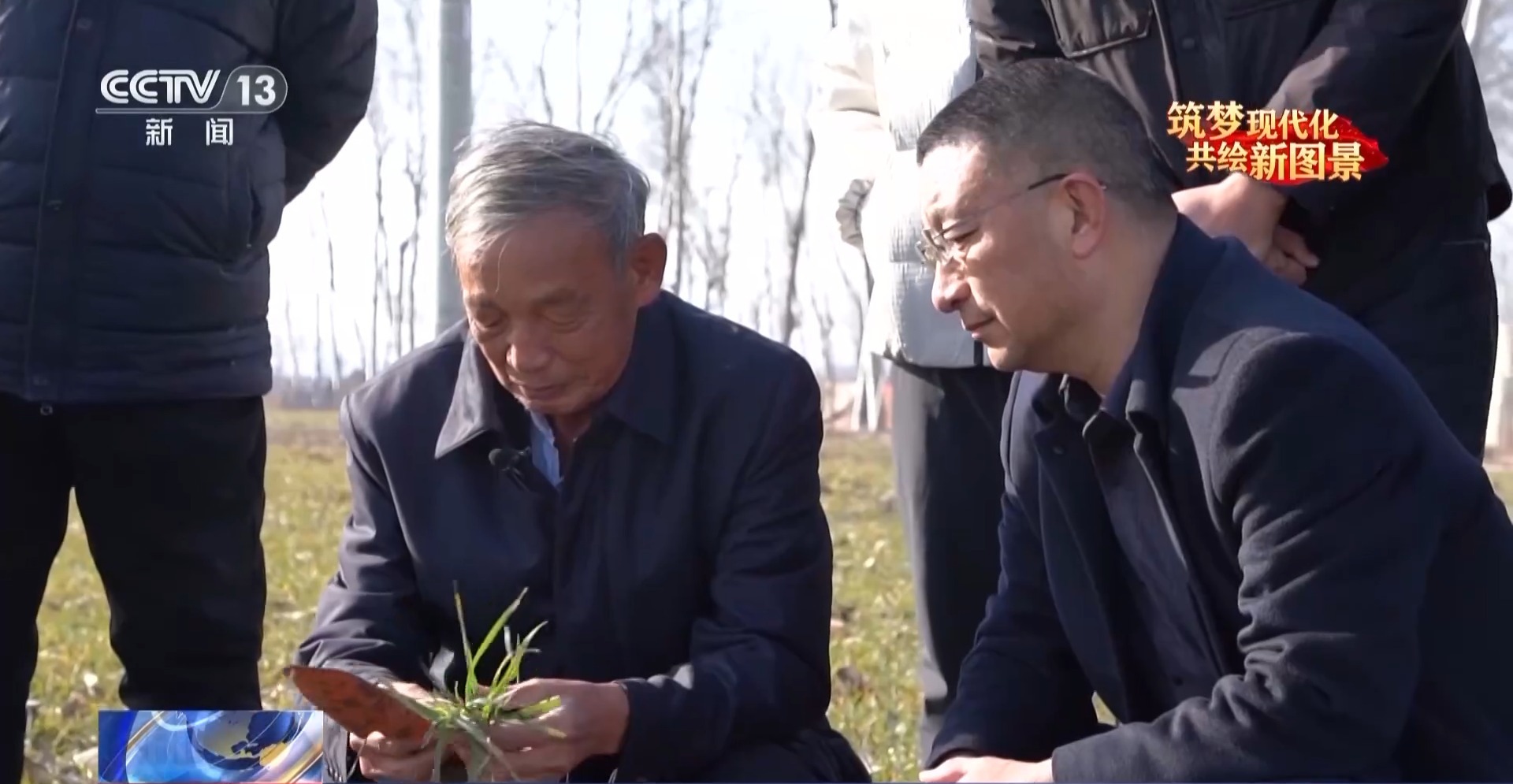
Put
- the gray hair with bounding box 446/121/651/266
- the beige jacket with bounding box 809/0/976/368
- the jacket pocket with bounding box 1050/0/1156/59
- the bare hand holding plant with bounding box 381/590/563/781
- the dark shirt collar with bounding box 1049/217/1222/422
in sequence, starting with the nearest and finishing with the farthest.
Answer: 1. the dark shirt collar with bounding box 1049/217/1222/422
2. the bare hand holding plant with bounding box 381/590/563/781
3. the gray hair with bounding box 446/121/651/266
4. the jacket pocket with bounding box 1050/0/1156/59
5. the beige jacket with bounding box 809/0/976/368

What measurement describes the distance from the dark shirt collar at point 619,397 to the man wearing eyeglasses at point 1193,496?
0.48m

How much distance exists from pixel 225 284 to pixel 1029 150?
1.47 meters

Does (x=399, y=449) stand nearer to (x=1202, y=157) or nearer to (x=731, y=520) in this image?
(x=731, y=520)

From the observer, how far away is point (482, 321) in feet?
7.49

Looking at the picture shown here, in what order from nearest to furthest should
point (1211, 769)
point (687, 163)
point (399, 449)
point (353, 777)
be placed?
1. point (1211, 769)
2. point (353, 777)
3. point (399, 449)
4. point (687, 163)

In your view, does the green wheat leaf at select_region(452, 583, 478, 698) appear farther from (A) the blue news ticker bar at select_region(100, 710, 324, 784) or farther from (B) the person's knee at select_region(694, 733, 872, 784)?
(B) the person's knee at select_region(694, 733, 872, 784)

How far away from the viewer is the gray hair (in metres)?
2.23

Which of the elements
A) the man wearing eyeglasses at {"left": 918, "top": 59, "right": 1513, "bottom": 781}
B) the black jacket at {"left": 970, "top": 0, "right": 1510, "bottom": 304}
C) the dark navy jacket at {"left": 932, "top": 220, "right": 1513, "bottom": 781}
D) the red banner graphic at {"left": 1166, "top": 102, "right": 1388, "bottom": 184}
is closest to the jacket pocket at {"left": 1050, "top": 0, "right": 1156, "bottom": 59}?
the black jacket at {"left": 970, "top": 0, "right": 1510, "bottom": 304}

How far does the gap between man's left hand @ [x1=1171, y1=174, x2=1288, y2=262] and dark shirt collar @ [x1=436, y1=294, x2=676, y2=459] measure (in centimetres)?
72

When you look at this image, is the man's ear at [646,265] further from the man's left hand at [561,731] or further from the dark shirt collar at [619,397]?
the man's left hand at [561,731]

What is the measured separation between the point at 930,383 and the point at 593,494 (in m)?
0.66

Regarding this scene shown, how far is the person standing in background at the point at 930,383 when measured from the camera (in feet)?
8.85

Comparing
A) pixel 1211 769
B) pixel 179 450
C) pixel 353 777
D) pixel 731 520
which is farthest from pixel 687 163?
pixel 1211 769

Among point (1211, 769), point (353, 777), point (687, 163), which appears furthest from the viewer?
point (687, 163)
